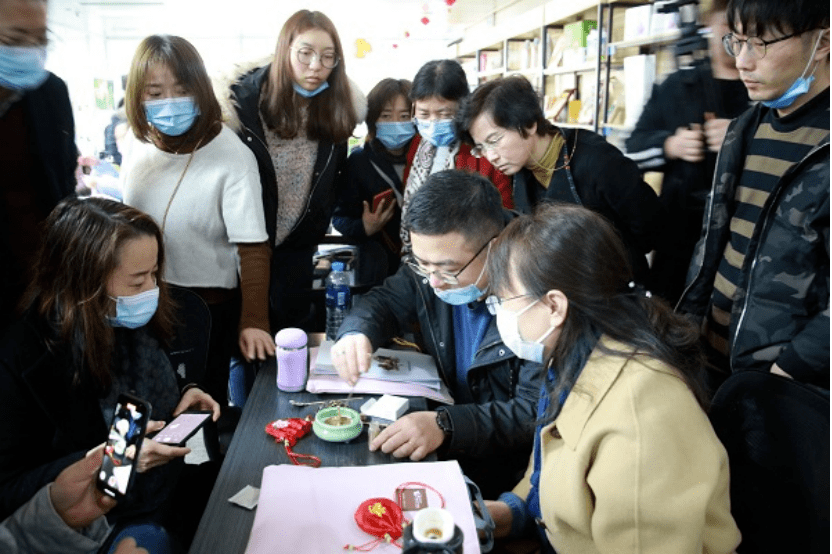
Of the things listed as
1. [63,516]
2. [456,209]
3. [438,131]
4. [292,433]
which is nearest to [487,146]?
[438,131]

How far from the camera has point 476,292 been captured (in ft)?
5.24

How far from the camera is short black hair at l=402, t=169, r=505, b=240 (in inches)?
61.5

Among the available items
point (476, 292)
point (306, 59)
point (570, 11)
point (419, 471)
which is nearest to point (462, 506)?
point (419, 471)

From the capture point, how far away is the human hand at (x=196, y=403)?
160cm

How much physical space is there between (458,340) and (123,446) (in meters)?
0.88

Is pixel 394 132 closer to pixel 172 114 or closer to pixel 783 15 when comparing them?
pixel 172 114

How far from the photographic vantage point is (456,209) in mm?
1570

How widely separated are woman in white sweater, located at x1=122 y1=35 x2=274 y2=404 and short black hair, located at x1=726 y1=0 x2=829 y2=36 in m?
1.31

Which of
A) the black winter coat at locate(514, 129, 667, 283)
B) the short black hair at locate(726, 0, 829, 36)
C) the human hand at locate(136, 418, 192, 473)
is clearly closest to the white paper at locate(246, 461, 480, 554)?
the human hand at locate(136, 418, 192, 473)

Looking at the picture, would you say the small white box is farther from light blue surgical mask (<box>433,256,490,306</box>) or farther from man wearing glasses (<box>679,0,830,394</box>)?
man wearing glasses (<box>679,0,830,394</box>)

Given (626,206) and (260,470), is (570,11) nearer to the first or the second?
(626,206)

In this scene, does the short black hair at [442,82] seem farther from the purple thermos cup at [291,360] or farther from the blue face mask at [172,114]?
the purple thermos cup at [291,360]

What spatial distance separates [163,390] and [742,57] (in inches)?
60.6

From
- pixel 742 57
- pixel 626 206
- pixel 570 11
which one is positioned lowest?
pixel 626 206
